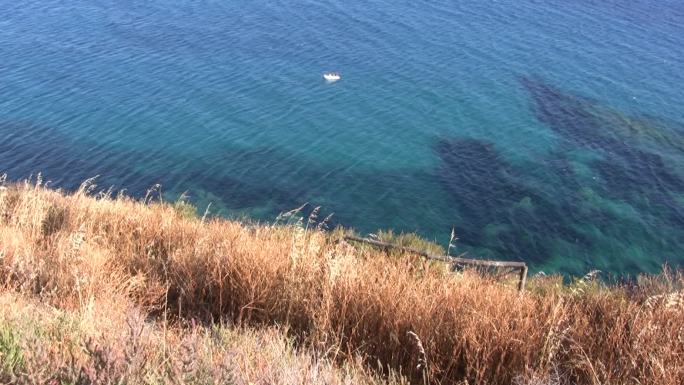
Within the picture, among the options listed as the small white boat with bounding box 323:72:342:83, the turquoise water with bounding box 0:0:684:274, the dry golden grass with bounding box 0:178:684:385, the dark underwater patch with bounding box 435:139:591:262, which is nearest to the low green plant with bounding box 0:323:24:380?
the dry golden grass with bounding box 0:178:684:385

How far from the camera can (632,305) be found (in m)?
5.63

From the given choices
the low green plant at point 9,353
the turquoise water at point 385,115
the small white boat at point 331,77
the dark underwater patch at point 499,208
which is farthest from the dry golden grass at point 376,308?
the small white boat at point 331,77

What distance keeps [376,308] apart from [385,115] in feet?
85.4

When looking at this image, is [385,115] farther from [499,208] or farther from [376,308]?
[376,308]

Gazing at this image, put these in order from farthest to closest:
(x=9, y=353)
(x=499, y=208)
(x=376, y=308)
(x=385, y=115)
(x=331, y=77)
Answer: (x=331, y=77)
(x=385, y=115)
(x=499, y=208)
(x=376, y=308)
(x=9, y=353)

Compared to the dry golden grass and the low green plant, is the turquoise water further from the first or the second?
the low green plant

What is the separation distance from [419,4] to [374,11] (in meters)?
3.79

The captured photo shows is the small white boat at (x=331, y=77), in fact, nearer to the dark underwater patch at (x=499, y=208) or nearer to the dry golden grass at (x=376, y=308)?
the dark underwater patch at (x=499, y=208)

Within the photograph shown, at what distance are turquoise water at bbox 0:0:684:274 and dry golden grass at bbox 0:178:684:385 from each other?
52.4 feet

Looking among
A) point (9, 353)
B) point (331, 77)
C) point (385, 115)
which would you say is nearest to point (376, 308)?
point (9, 353)

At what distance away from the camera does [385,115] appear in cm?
3103

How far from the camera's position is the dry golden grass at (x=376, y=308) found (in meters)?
4.85

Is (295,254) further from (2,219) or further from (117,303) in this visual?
(2,219)

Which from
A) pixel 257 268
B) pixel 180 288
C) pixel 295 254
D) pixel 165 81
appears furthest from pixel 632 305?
pixel 165 81
